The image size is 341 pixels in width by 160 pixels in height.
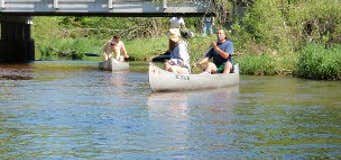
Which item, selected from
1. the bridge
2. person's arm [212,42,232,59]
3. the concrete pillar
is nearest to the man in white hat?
person's arm [212,42,232,59]

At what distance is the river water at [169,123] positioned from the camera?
1091 cm

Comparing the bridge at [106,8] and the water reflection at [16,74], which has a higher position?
the bridge at [106,8]

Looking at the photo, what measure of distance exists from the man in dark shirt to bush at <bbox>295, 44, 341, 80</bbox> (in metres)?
4.42

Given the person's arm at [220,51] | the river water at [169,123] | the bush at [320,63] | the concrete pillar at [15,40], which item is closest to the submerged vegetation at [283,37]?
the bush at [320,63]

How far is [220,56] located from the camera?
902 inches

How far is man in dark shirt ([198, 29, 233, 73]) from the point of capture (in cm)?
2254

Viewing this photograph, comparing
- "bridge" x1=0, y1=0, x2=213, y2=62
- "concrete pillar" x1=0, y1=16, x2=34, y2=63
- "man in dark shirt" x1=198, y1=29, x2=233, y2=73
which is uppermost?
"bridge" x1=0, y1=0, x2=213, y2=62

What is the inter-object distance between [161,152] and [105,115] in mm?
4714

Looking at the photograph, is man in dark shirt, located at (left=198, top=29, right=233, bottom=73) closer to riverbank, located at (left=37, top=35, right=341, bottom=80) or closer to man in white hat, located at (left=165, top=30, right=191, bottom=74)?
man in white hat, located at (left=165, top=30, right=191, bottom=74)

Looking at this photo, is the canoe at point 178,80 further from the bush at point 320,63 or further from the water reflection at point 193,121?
the bush at point 320,63

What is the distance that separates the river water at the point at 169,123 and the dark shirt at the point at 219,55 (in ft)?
3.49

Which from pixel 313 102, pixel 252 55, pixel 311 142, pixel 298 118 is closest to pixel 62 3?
pixel 252 55

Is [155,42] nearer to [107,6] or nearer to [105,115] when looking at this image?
[107,6]

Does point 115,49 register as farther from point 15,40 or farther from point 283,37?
point 15,40
